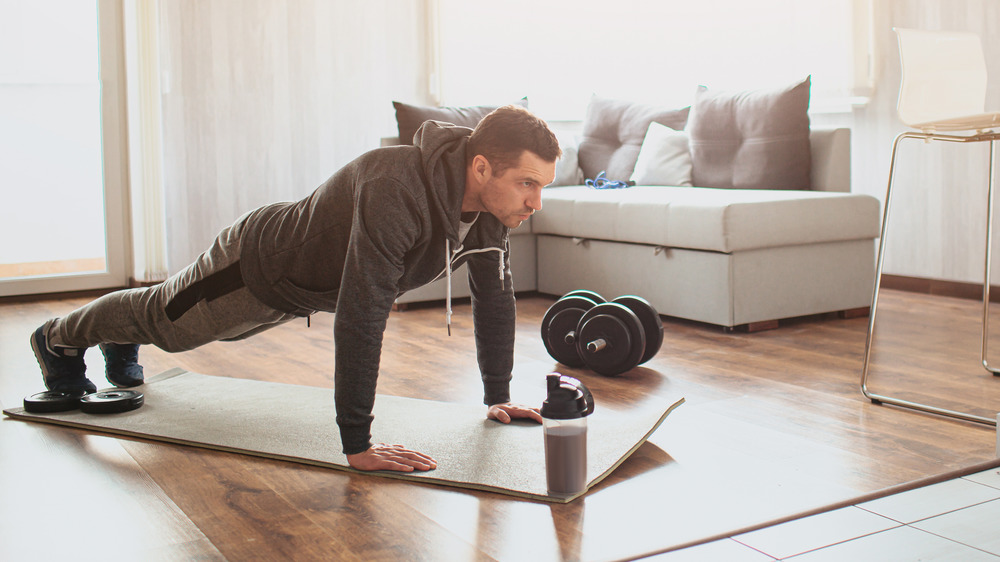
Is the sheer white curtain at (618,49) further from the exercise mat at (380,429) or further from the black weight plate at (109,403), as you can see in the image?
the black weight plate at (109,403)

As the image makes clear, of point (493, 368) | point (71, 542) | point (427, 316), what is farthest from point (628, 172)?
point (71, 542)

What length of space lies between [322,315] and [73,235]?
148cm

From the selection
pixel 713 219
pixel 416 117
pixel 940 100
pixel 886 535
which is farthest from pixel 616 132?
pixel 886 535

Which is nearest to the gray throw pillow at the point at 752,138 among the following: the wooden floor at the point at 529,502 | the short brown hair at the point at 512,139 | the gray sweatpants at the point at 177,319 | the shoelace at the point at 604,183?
the shoelace at the point at 604,183

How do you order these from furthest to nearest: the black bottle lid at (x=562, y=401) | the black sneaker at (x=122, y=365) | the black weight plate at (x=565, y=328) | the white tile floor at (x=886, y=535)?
1. the black weight plate at (x=565, y=328)
2. the black sneaker at (x=122, y=365)
3. the black bottle lid at (x=562, y=401)
4. the white tile floor at (x=886, y=535)

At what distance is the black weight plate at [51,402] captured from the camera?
2.35 metres

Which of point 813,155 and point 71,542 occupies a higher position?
point 813,155

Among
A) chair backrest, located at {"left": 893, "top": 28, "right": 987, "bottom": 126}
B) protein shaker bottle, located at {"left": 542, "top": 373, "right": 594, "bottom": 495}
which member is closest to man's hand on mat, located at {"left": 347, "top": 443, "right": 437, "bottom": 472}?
protein shaker bottle, located at {"left": 542, "top": 373, "right": 594, "bottom": 495}

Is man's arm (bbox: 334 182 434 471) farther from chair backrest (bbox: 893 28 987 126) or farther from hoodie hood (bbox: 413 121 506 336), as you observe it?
chair backrest (bbox: 893 28 987 126)

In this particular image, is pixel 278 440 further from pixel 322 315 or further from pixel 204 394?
pixel 322 315

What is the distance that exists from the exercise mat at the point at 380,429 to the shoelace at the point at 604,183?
7.14ft

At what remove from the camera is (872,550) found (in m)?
1.46

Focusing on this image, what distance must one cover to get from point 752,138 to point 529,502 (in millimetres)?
2705

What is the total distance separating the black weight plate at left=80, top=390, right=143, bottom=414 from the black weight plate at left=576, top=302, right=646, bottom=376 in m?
1.24
